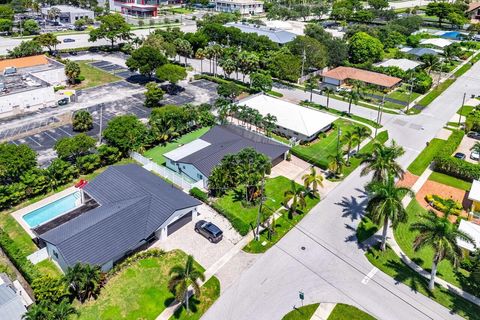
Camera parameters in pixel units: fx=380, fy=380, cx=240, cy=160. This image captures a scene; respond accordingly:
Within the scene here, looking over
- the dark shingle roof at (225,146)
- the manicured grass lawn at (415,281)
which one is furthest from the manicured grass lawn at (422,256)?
the dark shingle roof at (225,146)

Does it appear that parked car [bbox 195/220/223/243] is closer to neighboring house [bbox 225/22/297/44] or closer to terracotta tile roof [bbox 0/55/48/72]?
terracotta tile roof [bbox 0/55/48/72]

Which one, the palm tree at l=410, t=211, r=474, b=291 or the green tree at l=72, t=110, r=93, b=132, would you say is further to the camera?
the green tree at l=72, t=110, r=93, b=132

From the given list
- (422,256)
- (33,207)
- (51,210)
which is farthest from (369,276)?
(33,207)

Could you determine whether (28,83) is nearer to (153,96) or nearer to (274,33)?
(153,96)

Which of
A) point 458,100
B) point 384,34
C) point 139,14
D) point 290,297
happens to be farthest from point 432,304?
point 139,14

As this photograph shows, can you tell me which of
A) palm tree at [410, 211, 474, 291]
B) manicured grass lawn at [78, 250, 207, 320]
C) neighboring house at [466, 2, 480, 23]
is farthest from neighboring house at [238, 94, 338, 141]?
neighboring house at [466, 2, 480, 23]

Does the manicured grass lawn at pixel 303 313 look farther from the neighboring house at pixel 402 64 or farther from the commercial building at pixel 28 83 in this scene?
the neighboring house at pixel 402 64
